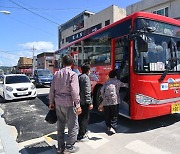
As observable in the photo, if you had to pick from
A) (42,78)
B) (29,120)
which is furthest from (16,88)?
(42,78)

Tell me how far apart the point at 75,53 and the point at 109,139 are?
18.3 feet

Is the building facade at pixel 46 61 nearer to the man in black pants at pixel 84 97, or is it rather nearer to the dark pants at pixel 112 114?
the dark pants at pixel 112 114

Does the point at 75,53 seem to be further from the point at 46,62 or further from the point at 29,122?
the point at 46,62

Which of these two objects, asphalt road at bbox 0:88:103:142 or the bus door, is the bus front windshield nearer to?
the bus door

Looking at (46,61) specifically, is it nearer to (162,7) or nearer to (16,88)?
(162,7)

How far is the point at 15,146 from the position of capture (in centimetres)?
484

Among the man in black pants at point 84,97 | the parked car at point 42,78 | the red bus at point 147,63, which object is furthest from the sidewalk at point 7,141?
the parked car at point 42,78

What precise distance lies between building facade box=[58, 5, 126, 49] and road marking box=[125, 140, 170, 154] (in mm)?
30513

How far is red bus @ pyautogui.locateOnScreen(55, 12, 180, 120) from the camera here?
5.34 m

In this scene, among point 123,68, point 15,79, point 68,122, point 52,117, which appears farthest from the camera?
point 15,79

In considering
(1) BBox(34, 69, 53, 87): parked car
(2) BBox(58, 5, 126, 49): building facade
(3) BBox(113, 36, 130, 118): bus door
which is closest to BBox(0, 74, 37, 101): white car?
(3) BBox(113, 36, 130, 118): bus door

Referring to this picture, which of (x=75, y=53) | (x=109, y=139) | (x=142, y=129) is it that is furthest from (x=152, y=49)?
(x=75, y=53)

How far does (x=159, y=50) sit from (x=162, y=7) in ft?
76.3

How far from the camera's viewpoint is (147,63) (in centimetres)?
541
